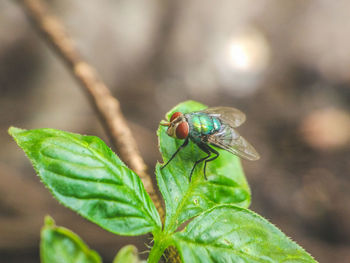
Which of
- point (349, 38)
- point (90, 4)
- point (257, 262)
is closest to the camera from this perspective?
point (257, 262)

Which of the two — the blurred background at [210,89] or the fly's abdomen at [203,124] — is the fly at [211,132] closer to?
the fly's abdomen at [203,124]

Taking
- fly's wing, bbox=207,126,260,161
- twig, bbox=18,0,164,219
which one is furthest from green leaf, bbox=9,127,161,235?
fly's wing, bbox=207,126,260,161

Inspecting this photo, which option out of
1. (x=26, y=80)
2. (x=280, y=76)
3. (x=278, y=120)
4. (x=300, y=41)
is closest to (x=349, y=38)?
(x=300, y=41)

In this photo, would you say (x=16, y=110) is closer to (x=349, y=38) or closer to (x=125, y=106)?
(x=125, y=106)

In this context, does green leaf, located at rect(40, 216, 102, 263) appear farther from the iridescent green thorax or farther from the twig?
the iridescent green thorax

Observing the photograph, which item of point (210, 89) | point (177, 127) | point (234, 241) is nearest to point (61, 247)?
point (234, 241)

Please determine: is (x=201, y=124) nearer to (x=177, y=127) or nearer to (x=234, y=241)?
(x=177, y=127)

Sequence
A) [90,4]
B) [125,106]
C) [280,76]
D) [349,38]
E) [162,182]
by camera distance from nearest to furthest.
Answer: [162,182]
[125,106]
[90,4]
[280,76]
[349,38]
